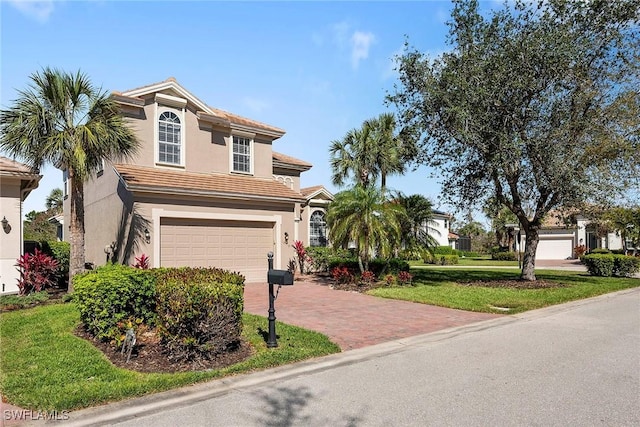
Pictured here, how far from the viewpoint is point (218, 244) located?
51.2 feet

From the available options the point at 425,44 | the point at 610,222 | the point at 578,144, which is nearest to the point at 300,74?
the point at 425,44

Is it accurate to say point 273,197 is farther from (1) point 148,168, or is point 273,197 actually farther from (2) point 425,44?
(2) point 425,44

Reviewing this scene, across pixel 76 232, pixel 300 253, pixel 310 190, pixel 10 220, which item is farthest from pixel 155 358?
pixel 310 190

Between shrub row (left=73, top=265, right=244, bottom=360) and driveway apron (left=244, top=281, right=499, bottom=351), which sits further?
driveway apron (left=244, top=281, right=499, bottom=351)

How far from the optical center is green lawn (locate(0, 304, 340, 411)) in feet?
15.1

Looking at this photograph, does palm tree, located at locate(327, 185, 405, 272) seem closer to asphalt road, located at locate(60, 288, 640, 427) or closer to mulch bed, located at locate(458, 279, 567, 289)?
mulch bed, located at locate(458, 279, 567, 289)

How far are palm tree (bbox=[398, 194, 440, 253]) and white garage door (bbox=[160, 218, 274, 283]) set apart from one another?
7.80 metres

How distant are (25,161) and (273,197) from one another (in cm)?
821

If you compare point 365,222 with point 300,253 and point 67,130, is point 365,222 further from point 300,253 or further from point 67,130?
point 67,130

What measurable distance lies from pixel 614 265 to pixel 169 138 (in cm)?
2166

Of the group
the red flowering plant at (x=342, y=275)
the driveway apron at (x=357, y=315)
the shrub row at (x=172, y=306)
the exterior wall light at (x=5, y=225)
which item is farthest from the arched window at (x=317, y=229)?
the shrub row at (x=172, y=306)

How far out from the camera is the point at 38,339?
706 cm

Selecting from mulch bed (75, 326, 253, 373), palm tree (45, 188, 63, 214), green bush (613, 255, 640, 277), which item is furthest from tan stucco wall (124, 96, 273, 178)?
palm tree (45, 188, 63, 214)

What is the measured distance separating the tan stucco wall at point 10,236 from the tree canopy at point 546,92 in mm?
13426
